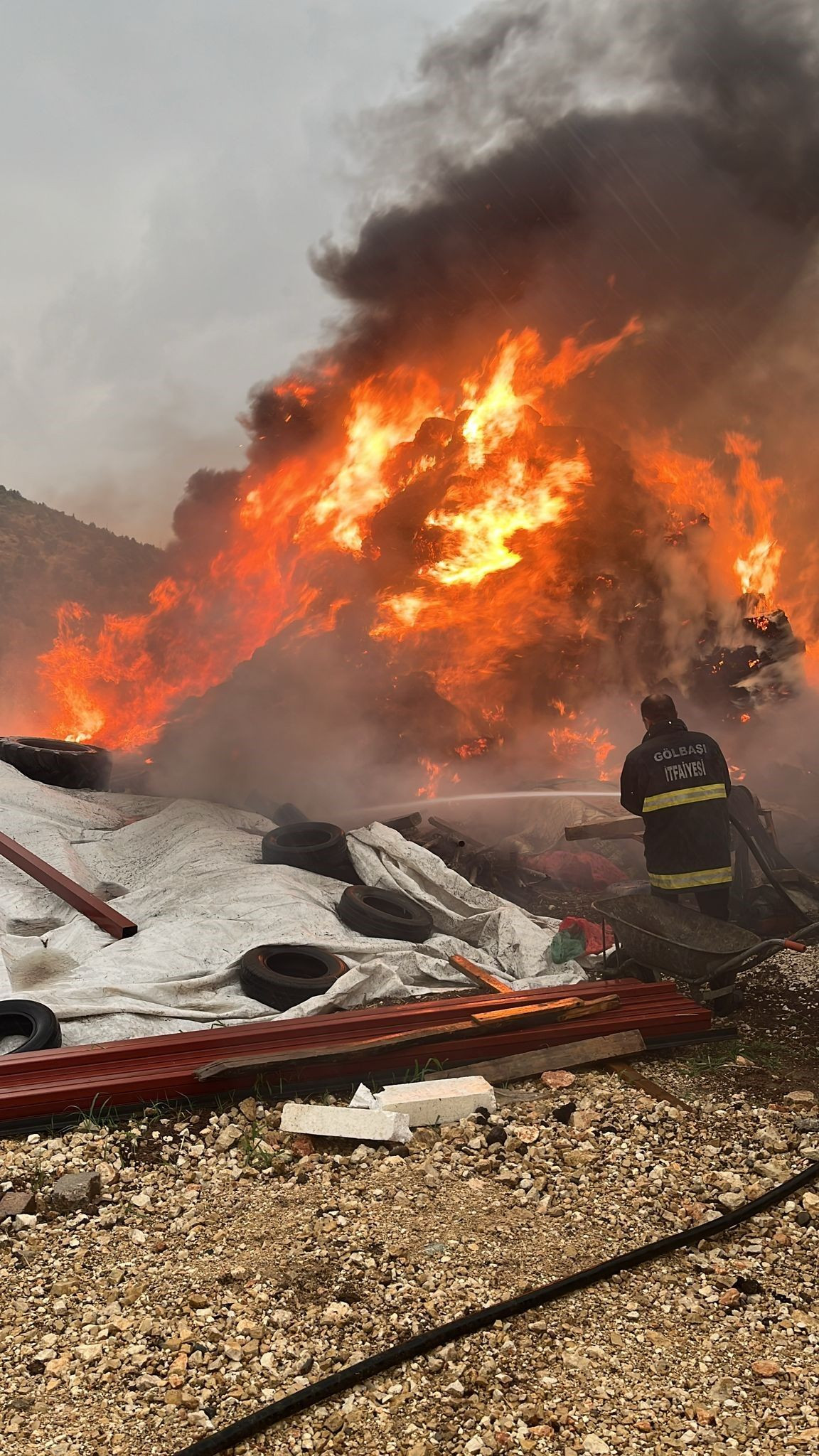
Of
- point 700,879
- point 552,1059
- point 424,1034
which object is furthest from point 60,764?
point 552,1059

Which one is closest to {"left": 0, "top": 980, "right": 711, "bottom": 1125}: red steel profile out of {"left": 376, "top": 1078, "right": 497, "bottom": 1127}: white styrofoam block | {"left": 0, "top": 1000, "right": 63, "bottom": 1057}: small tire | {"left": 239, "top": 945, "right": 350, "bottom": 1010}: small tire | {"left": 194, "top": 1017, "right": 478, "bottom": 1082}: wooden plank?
{"left": 194, "top": 1017, "right": 478, "bottom": 1082}: wooden plank

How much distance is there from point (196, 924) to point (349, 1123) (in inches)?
133

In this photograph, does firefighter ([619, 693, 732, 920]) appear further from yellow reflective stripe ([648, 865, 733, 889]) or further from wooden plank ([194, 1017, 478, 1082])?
wooden plank ([194, 1017, 478, 1082])

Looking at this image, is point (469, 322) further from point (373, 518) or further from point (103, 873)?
point (103, 873)

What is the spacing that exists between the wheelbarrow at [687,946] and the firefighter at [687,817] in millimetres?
454

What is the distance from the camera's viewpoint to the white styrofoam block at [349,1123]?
3.96 meters

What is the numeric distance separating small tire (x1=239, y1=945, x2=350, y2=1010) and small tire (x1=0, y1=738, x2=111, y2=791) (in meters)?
6.43

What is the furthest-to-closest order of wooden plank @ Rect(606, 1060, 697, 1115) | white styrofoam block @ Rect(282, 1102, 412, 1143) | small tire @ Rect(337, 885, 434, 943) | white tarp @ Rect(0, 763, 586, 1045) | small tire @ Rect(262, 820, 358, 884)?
small tire @ Rect(262, 820, 358, 884) < small tire @ Rect(337, 885, 434, 943) < white tarp @ Rect(0, 763, 586, 1045) < wooden plank @ Rect(606, 1060, 697, 1115) < white styrofoam block @ Rect(282, 1102, 412, 1143)

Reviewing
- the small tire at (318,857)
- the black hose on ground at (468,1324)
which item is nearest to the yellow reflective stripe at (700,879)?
the black hose on ground at (468,1324)

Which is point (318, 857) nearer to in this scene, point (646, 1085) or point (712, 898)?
point (712, 898)

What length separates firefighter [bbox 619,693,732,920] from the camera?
20.7ft

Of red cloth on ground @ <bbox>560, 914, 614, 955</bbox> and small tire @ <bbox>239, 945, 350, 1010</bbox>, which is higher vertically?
small tire @ <bbox>239, 945, 350, 1010</bbox>

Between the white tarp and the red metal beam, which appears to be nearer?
the white tarp

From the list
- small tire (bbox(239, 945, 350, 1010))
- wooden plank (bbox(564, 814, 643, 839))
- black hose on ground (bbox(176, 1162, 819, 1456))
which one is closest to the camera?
black hose on ground (bbox(176, 1162, 819, 1456))
